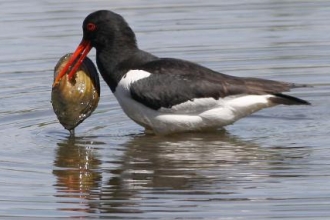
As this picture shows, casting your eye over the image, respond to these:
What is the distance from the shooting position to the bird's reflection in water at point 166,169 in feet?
33.2

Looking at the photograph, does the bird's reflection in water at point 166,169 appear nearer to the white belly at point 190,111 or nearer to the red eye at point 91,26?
the white belly at point 190,111

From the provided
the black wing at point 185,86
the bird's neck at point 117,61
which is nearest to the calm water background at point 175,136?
the black wing at point 185,86

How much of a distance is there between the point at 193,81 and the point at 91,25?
4.18 ft

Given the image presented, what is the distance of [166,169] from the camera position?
11.1m

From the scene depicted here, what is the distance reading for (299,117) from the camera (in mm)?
13266

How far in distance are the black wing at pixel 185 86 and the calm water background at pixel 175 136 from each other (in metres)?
0.46

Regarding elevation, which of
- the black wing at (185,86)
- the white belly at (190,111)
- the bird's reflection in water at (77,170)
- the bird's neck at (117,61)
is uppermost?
the bird's neck at (117,61)

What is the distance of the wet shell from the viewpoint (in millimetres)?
12312

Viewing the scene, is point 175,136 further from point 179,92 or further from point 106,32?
point 106,32

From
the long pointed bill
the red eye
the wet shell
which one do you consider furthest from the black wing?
the red eye

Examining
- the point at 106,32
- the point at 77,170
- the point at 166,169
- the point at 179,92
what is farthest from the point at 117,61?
the point at 166,169

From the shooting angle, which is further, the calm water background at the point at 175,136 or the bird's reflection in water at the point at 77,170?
the bird's reflection in water at the point at 77,170

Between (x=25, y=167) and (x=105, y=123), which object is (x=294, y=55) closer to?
(x=105, y=123)

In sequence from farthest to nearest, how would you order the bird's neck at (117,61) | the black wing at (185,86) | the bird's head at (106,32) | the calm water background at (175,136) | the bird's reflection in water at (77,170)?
the bird's head at (106,32) < the bird's neck at (117,61) < the black wing at (185,86) < the bird's reflection in water at (77,170) < the calm water background at (175,136)
